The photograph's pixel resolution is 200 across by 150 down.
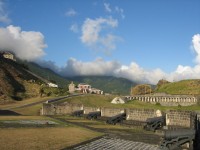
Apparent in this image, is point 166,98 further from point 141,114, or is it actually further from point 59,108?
point 141,114

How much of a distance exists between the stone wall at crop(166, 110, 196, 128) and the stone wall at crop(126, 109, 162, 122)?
140 centimetres

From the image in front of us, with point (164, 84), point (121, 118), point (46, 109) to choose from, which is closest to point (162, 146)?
point (121, 118)

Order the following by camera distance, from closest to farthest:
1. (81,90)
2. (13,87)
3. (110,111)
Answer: (110,111)
(13,87)
(81,90)

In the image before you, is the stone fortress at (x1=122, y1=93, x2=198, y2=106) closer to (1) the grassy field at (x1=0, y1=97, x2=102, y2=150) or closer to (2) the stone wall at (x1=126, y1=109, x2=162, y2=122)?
(2) the stone wall at (x1=126, y1=109, x2=162, y2=122)

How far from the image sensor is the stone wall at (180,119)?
27.4 meters

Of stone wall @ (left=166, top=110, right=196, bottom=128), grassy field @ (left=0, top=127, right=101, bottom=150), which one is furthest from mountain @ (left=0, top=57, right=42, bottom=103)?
stone wall @ (left=166, top=110, right=196, bottom=128)

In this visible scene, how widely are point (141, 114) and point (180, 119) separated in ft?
20.9

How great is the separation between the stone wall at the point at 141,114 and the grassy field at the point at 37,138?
424 inches

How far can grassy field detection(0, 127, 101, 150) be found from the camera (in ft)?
62.5

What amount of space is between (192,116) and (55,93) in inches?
2164

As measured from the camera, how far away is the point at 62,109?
154ft

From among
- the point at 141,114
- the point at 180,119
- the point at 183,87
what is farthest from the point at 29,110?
the point at 183,87

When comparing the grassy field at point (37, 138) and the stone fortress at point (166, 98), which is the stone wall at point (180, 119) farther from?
the stone fortress at point (166, 98)

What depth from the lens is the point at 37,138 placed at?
21.8m
